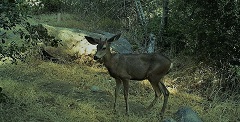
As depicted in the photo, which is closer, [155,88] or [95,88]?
[155,88]

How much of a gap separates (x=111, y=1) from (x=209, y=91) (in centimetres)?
658

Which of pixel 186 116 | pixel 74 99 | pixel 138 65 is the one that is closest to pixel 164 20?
pixel 138 65

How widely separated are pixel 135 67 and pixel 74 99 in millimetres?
1493

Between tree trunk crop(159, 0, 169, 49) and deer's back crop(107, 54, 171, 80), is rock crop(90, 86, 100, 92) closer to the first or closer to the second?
deer's back crop(107, 54, 171, 80)

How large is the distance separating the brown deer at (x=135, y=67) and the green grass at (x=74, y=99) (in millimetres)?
502

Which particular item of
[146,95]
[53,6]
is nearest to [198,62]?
[146,95]

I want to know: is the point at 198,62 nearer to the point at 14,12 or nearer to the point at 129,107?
the point at 129,107

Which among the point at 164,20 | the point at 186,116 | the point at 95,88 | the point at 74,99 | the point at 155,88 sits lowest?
the point at 95,88

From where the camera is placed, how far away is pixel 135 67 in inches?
299

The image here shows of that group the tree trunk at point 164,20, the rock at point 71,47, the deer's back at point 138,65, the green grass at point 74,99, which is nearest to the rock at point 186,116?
the green grass at point 74,99

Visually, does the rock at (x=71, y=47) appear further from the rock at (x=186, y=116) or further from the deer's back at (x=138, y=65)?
the rock at (x=186, y=116)

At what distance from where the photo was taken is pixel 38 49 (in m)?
11.4

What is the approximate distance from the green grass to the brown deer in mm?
→ 502

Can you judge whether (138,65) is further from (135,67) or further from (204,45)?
(204,45)
